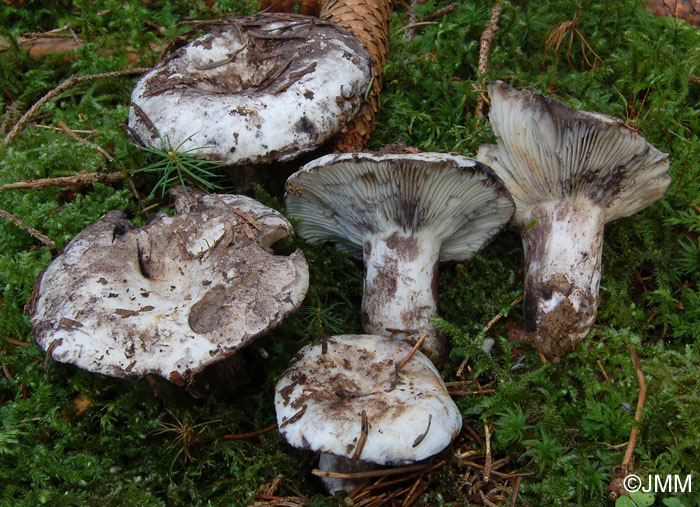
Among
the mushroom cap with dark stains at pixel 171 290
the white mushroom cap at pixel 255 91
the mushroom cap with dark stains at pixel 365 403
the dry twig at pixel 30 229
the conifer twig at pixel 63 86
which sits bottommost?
the mushroom cap with dark stains at pixel 365 403

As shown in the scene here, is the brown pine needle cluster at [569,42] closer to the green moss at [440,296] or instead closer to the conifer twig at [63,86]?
the green moss at [440,296]

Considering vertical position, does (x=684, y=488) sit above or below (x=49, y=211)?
below

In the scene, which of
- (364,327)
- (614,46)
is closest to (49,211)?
(364,327)

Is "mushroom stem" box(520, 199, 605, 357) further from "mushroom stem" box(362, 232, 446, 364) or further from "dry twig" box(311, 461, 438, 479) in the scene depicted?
"dry twig" box(311, 461, 438, 479)

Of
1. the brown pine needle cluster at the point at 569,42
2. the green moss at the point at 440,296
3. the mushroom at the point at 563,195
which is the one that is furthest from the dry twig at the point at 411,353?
the brown pine needle cluster at the point at 569,42

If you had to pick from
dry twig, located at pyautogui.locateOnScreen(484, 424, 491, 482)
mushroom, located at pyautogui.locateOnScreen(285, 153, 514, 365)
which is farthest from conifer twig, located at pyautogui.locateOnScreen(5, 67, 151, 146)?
dry twig, located at pyautogui.locateOnScreen(484, 424, 491, 482)

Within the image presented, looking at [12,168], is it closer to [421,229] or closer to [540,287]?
[421,229]
